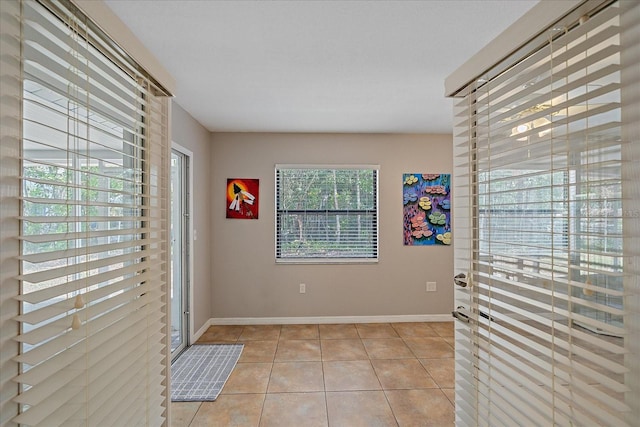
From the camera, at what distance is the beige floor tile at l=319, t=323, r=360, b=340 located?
393 centimetres

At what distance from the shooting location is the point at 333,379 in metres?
2.91

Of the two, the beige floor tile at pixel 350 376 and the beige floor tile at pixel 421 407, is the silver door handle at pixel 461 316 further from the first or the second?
the beige floor tile at pixel 350 376

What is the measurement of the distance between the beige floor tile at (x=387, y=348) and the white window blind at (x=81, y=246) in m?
2.36

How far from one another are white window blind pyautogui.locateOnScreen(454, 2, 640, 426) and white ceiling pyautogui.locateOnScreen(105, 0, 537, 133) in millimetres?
808

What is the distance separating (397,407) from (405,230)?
93.0 inches

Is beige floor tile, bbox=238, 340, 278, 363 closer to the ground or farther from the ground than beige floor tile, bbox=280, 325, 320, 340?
closer to the ground

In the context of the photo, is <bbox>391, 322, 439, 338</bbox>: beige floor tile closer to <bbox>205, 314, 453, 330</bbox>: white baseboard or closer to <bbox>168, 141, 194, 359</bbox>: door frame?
<bbox>205, 314, 453, 330</bbox>: white baseboard

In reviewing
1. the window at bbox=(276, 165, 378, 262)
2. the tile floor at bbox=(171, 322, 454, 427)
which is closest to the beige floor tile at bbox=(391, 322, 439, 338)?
the tile floor at bbox=(171, 322, 454, 427)

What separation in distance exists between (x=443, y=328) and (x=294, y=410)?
2440 mm

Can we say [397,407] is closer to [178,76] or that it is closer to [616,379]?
[616,379]

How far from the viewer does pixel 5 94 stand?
74 centimetres

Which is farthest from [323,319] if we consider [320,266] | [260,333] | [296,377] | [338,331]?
[296,377]

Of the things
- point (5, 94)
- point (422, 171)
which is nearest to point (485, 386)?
point (5, 94)

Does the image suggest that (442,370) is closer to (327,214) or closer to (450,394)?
(450,394)
